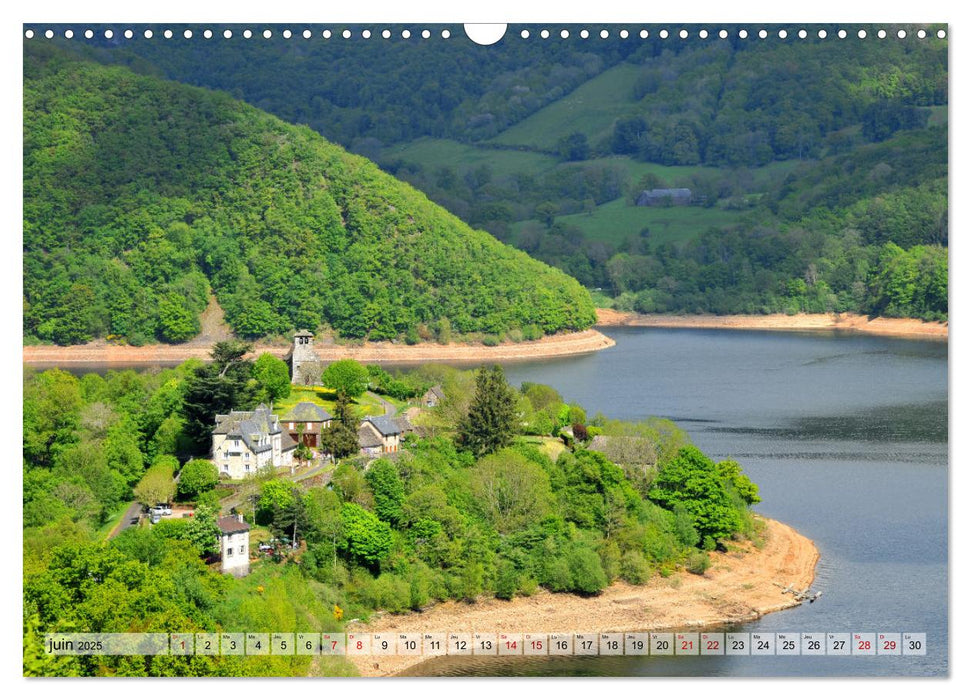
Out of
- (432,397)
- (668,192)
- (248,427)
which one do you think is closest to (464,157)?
(668,192)

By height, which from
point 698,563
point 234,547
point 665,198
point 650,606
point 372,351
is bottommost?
point 650,606

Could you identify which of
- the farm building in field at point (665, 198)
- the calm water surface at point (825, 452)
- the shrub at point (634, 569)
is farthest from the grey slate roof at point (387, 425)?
the farm building in field at point (665, 198)

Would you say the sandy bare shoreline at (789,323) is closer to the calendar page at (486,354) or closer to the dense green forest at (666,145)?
the calendar page at (486,354)

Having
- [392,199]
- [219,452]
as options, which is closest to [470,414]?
[219,452]

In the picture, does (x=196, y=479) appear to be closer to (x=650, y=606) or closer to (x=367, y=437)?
(x=367, y=437)

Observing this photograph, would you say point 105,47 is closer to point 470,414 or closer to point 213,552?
point 470,414

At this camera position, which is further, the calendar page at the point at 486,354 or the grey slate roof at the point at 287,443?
the grey slate roof at the point at 287,443
